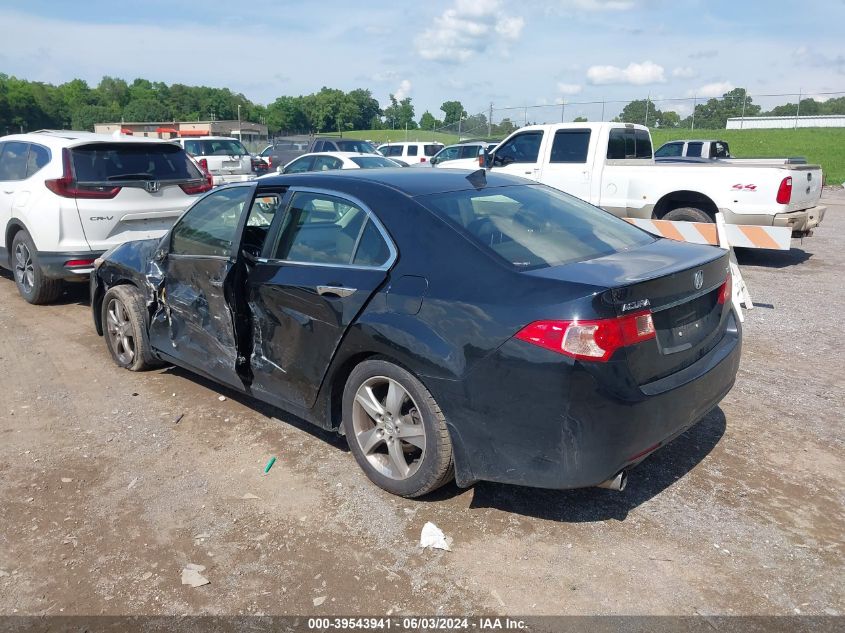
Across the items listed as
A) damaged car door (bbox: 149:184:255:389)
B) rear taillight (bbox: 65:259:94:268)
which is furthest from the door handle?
rear taillight (bbox: 65:259:94:268)

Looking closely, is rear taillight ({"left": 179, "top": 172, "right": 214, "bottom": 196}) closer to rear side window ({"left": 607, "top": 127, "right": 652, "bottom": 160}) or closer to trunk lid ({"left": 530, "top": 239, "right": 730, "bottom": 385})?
trunk lid ({"left": 530, "top": 239, "right": 730, "bottom": 385})

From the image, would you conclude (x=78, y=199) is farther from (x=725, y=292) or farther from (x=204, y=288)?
(x=725, y=292)

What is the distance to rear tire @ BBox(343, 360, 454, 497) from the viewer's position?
3299 mm

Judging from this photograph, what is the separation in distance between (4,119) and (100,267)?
386 ft

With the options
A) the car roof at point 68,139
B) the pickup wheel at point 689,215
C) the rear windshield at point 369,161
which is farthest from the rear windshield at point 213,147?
the pickup wheel at point 689,215

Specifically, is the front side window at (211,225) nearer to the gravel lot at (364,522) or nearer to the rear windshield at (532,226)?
the gravel lot at (364,522)

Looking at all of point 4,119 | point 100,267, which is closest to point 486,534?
point 100,267

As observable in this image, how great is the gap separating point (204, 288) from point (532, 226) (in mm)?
2258

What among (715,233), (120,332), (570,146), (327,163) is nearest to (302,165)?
(327,163)

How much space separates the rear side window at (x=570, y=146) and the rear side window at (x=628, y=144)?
0.39 metres

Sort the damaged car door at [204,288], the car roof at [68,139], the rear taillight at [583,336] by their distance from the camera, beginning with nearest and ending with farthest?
1. the rear taillight at [583,336]
2. the damaged car door at [204,288]
3. the car roof at [68,139]

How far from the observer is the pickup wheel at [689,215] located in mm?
9875

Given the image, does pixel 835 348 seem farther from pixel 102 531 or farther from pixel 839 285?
pixel 102 531

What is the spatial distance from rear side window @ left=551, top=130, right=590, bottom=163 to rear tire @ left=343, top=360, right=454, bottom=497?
8.72 meters
